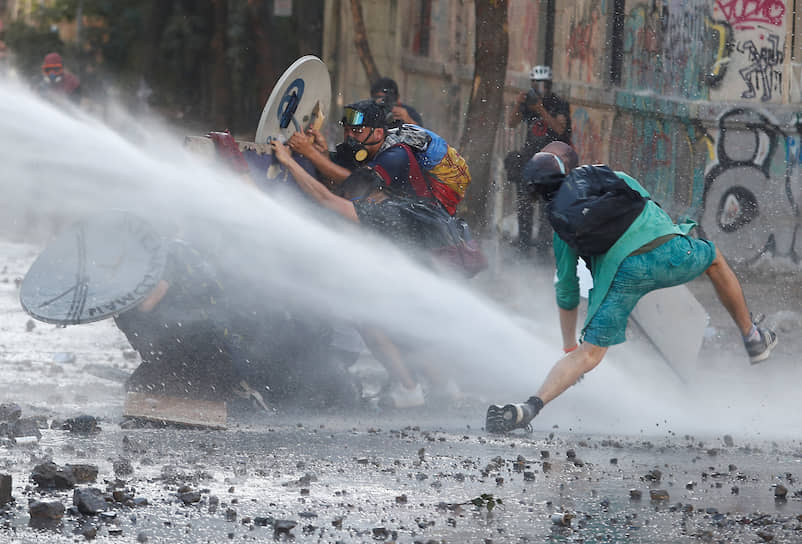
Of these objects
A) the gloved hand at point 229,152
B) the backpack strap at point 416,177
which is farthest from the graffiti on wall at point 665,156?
the gloved hand at point 229,152

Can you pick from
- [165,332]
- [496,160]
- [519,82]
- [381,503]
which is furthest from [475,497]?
[519,82]

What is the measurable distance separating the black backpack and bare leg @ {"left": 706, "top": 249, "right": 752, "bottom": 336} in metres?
0.55

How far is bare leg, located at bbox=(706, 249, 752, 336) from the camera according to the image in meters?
6.57

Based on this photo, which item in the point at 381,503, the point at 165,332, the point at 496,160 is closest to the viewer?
the point at 381,503

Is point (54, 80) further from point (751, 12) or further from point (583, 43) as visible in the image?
point (751, 12)

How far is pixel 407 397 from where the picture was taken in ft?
24.6

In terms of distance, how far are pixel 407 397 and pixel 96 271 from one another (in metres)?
→ 1.74

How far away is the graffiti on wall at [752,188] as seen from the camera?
11961mm

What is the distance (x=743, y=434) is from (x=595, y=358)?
930mm

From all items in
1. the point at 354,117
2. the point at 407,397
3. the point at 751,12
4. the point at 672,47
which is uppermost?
the point at 751,12

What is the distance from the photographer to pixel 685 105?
1248 cm

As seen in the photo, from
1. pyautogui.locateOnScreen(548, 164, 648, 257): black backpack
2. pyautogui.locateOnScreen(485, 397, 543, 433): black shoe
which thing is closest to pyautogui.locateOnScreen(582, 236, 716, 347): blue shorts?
pyautogui.locateOnScreen(548, 164, 648, 257): black backpack

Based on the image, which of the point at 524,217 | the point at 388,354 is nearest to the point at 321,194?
the point at 388,354

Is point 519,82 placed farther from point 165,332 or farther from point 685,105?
point 165,332
